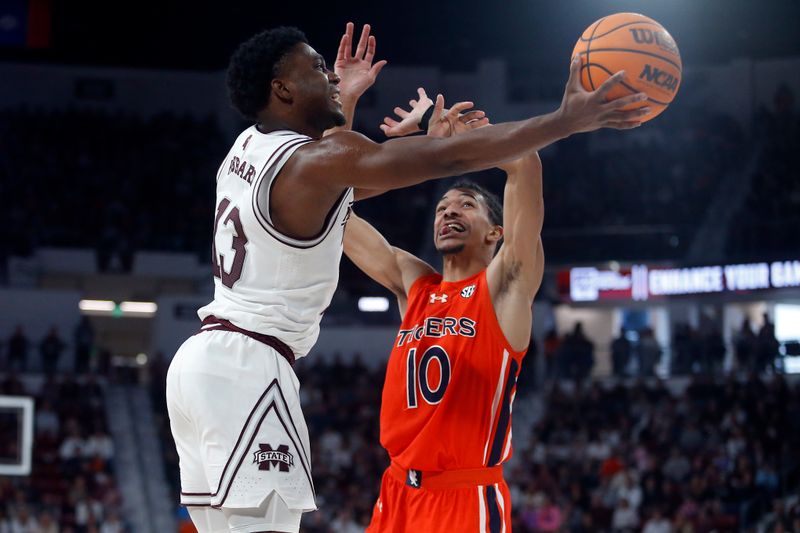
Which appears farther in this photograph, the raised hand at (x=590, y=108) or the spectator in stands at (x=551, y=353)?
the spectator in stands at (x=551, y=353)

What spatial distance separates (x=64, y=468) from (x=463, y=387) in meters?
13.6

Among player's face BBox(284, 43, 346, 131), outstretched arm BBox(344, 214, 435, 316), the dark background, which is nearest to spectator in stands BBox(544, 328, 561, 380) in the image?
the dark background

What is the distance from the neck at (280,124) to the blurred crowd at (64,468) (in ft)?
37.9

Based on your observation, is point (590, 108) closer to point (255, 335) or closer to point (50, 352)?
point (255, 335)

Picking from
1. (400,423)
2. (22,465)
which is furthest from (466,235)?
(22,465)

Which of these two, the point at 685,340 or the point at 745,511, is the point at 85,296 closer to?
the point at 685,340

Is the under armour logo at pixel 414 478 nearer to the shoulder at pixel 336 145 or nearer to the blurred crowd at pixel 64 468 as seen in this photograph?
the shoulder at pixel 336 145

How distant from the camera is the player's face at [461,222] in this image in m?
5.04

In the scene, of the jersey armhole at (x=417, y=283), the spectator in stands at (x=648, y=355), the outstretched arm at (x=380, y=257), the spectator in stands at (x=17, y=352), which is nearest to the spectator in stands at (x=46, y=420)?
the spectator in stands at (x=17, y=352)

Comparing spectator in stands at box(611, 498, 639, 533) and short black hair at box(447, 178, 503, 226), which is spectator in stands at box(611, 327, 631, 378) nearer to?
spectator in stands at box(611, 498, 639, 533)

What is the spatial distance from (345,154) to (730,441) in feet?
47.3

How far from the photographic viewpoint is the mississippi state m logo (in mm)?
3336

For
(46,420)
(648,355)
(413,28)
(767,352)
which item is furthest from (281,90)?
(413,28)

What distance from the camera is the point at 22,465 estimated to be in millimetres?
13234
